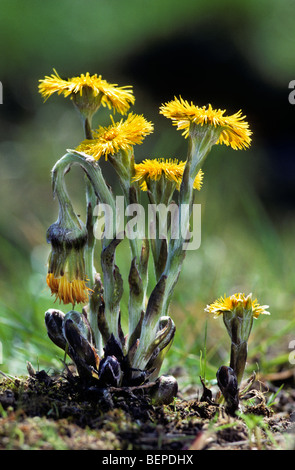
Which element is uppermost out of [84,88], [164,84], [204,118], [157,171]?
[164,84]

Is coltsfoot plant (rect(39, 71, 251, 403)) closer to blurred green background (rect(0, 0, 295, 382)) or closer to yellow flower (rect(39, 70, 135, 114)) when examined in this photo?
yellow flower (rect(39, 70, 135, 114))

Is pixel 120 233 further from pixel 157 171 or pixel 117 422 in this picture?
pixel 117 422

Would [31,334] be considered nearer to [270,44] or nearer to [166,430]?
[166,430]

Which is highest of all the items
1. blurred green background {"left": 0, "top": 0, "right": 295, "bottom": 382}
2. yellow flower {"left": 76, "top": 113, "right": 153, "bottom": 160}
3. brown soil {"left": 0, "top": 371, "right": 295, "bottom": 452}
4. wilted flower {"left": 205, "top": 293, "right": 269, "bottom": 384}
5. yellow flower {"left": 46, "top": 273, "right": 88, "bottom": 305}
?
blurred green background {"left": 0, "top": 0, "right": 295, "bottom": 382}

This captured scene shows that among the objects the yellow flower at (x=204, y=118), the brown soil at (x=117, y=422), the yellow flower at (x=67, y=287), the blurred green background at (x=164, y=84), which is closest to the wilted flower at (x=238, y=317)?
the brown soil at (x=117, y=422)

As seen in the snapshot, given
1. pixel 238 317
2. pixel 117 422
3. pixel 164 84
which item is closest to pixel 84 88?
pixel 238 317

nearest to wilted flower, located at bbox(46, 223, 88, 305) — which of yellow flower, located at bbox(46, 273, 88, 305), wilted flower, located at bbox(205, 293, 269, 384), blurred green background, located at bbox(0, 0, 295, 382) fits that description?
yellow flower, located at bbox(46, 273, 88, 305)

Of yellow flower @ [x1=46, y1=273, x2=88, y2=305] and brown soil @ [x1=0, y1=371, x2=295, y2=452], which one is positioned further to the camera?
yellow flower @ [x1=46, y1=273, x2=88, y2=305]

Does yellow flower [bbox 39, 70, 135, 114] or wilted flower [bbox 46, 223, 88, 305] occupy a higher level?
yellow flower [bbox 39, 70, 135, 114]
